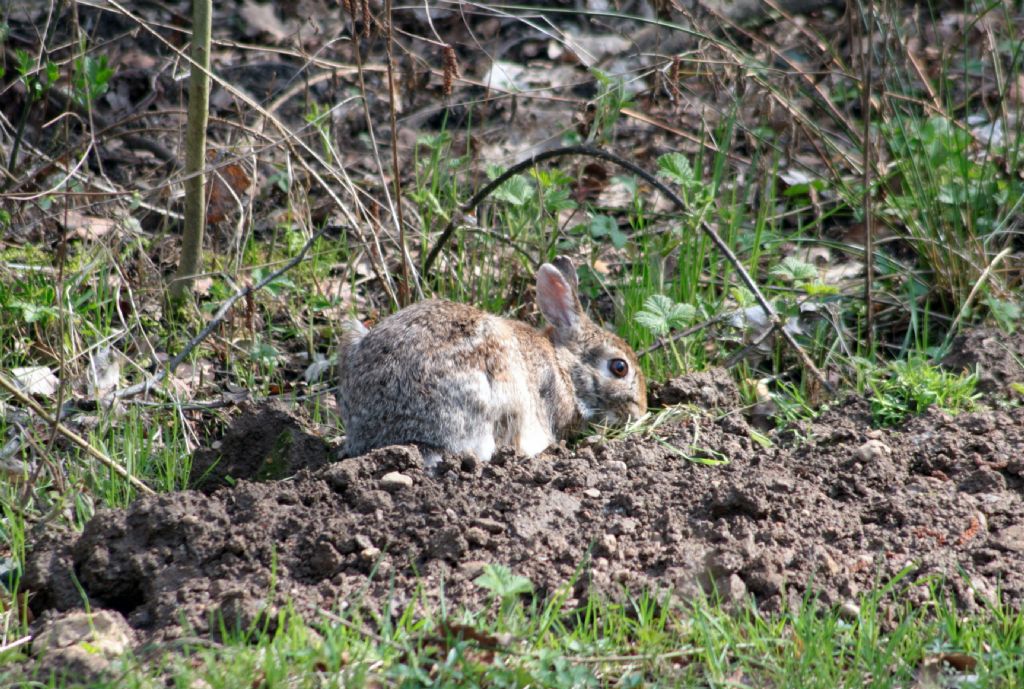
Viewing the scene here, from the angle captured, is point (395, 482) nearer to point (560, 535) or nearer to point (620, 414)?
point (560, 535)

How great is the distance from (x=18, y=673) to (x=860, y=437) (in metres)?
3.23

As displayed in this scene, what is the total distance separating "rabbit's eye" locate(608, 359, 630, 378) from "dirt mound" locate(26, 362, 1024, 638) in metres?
0.97

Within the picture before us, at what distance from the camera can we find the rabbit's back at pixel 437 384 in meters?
4.55

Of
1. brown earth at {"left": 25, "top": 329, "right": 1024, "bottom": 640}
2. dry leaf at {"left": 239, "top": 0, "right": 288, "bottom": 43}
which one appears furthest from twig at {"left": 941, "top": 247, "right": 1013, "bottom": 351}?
dry leaf at {"left": 239, "top": 0, "right": 288, "bottom": 43}

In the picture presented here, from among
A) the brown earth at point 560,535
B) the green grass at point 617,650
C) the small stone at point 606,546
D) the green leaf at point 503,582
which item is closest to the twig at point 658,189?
the brown earth at point 560,535

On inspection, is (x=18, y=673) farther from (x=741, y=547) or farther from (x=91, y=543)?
(x=741, y=547)

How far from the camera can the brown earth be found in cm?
357

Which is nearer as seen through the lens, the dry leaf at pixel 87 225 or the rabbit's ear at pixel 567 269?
the rabbit's ear at pixel 567 269

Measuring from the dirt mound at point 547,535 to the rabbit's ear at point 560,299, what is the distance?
118cm

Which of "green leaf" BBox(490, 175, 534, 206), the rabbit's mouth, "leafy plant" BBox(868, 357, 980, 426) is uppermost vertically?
"green leaf" BBox(490, 175, 534, 206)

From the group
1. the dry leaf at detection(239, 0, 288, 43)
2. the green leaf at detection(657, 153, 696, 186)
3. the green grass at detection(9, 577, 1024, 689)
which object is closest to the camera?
the green grass at detection(9, 577, 1024, 689)

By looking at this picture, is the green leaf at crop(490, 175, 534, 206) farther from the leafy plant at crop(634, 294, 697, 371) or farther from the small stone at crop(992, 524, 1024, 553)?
the small stone at crop(992, 524, 1024, 553)

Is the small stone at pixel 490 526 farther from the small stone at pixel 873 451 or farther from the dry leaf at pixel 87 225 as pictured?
the dry leaf at pixel 87 225

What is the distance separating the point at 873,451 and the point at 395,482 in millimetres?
1844
